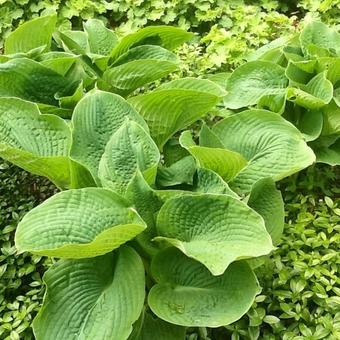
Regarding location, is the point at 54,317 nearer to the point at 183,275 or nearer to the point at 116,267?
the point at 116,267

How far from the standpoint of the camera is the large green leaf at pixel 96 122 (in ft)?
5.87

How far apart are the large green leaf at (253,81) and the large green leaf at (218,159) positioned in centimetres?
48

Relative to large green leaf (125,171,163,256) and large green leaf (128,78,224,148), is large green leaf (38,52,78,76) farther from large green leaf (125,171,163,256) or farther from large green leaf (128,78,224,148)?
large green leaf (125,171,163,256)

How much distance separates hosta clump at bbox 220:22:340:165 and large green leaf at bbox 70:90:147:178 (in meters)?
0.57

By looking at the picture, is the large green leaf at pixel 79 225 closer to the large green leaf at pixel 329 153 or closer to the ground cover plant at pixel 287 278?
the ground cover plant at pixel 287 278

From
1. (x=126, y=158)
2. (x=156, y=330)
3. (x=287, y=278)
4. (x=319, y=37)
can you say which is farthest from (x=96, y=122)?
(x=319, y=37)

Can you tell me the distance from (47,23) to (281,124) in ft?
3.31

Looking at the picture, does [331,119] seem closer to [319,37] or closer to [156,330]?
[319,37]


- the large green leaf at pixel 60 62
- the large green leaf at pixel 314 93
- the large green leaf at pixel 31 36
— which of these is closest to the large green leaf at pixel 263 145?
the large green leaf at pixel 314 93

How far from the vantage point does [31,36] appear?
7.88ft

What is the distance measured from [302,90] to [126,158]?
0.83 meters

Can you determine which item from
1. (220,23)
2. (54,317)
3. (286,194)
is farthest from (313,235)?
(220,23)

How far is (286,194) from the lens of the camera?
2191mm

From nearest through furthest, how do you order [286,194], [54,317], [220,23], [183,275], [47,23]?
[54,317] < [183,275] < [286,194] < [47,23] < [220,23]
